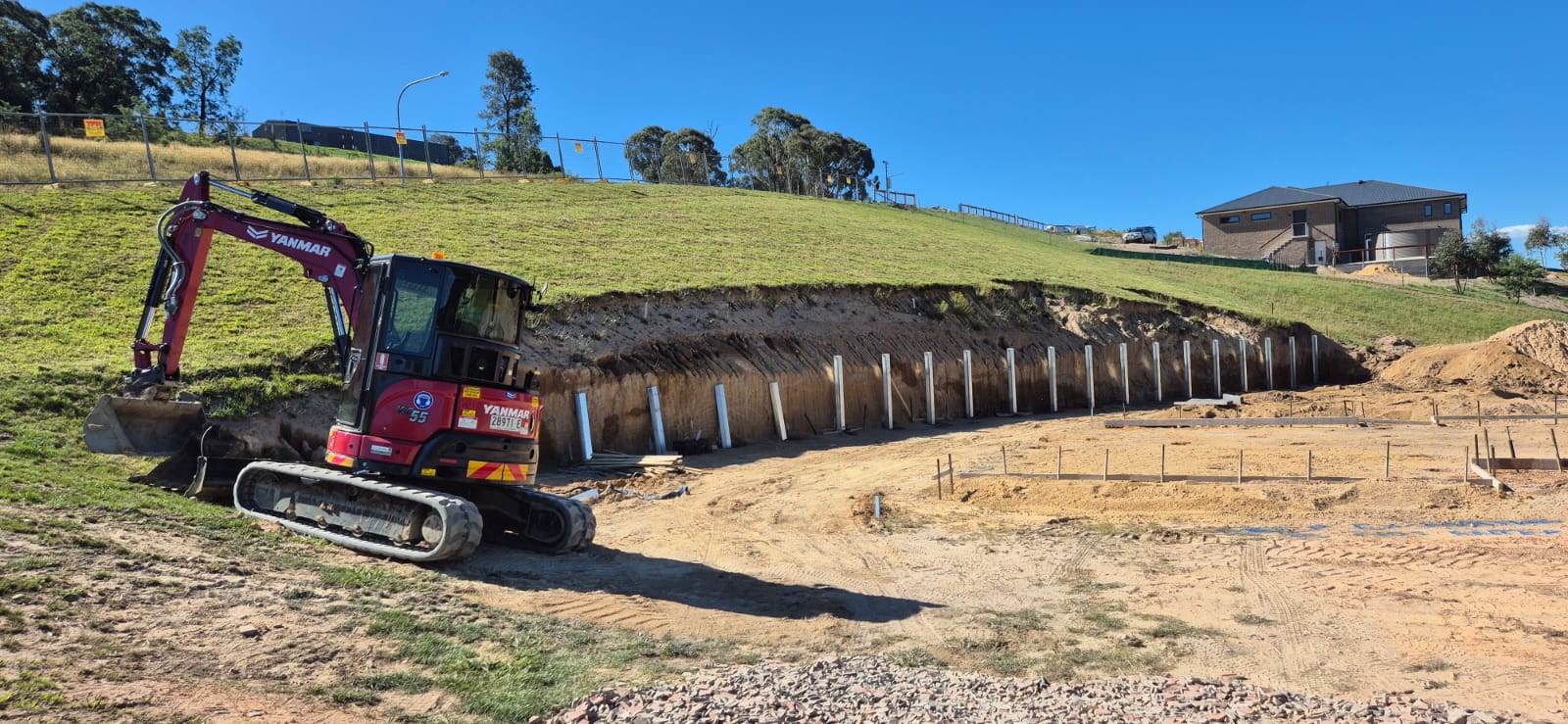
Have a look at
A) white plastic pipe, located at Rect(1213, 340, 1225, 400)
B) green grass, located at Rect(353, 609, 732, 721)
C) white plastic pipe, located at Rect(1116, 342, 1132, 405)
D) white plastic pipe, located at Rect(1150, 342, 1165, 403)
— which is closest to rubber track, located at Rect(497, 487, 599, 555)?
green grass, located at Rect(353, 609, 732, 721)

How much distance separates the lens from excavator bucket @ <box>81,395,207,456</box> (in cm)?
970

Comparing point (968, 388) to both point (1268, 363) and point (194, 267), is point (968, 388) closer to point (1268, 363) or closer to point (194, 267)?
point (1268, 363)

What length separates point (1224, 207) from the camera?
210 feet

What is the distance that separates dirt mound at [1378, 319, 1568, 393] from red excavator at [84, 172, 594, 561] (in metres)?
30.0

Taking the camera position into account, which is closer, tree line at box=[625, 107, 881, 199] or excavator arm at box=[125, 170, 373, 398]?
excavator arm at box=[125, 170, 373, 398]

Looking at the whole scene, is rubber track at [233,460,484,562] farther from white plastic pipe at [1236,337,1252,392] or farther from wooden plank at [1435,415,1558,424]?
white plastic pipe at [1236,337,1252,392]

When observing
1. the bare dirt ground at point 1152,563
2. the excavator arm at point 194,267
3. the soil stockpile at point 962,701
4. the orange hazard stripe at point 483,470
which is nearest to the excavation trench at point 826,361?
the excavator arm at point 194,267

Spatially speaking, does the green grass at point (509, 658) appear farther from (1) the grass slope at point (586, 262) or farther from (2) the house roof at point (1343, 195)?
(2) the house roof at point (1343, 195)

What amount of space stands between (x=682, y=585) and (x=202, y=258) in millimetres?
6436

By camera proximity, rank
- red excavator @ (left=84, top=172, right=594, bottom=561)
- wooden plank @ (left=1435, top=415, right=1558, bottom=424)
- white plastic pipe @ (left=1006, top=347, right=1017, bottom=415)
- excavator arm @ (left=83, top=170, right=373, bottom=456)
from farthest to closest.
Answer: white plastic pipe @ (left=1006, top=347, right=1017, bottom=415) < wooden plank @ (left=1435, top=415, right=1558, bottom=424) < excavator arm @ (left=83, top=170, right=373, bottom=456) < red excavator @ (left=84, top=172, right=594, bottom=561)

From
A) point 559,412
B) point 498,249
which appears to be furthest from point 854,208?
point 559,412

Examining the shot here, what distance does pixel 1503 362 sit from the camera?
94.3 feet

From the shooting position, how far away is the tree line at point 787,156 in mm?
71688

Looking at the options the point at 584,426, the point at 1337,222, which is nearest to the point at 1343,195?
the point at 1337,222
